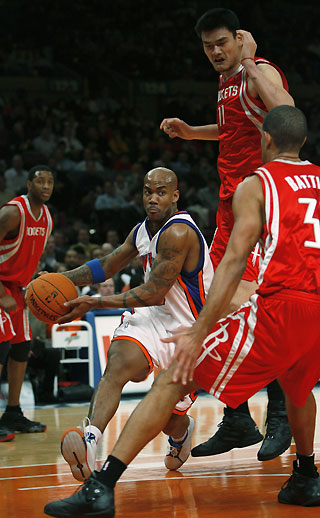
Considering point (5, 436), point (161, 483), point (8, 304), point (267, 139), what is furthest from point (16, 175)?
point (267, 139)

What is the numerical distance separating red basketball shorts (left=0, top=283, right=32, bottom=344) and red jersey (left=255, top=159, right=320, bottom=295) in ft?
10.7

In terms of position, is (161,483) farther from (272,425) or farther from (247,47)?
(247,47)

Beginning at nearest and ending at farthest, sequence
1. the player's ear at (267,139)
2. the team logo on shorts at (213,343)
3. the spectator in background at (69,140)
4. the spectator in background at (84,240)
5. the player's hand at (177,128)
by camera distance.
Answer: the team logo on shorts at (213,343) < the player's ear at (267,139) < the player's hand at (177,128) < the spectator in background at (84,240) < the spectator in background at (69,140)

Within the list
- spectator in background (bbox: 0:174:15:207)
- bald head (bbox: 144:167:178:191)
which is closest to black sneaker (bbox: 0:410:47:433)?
bald head (bbox: 144:167:178:191)

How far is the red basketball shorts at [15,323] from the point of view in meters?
6.06

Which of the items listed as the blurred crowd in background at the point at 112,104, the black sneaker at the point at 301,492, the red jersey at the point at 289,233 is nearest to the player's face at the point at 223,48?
the red jersey at the point at 289,233

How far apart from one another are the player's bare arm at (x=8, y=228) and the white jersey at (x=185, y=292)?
71.7 inches

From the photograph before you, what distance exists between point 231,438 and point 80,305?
1.45 metres

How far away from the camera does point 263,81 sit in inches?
164

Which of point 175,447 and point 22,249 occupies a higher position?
point 22,249

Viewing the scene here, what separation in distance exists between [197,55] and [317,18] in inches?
160

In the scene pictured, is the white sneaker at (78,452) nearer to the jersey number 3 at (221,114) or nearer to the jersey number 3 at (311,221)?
the jersey number 3 at (311,221)

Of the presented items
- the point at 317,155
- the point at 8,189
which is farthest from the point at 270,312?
the point at 317,155

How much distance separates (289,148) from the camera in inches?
136
